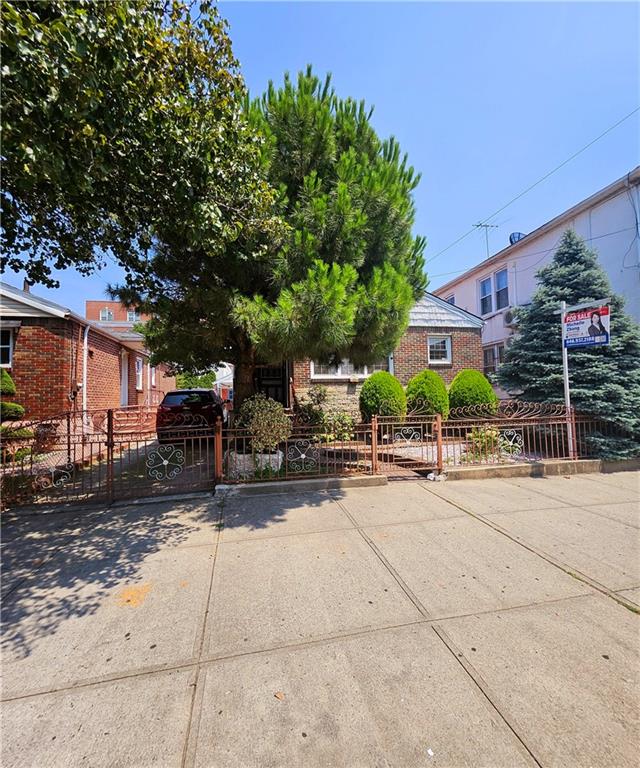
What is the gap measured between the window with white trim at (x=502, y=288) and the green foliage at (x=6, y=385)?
16945mm

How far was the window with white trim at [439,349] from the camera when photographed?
12.7m

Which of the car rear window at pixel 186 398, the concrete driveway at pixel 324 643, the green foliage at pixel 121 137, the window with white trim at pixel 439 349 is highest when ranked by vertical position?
the green foliage at pixel 121 137

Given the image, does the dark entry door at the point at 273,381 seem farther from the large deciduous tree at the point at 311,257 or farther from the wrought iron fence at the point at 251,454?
the large deciduous tree at the point at 311,257

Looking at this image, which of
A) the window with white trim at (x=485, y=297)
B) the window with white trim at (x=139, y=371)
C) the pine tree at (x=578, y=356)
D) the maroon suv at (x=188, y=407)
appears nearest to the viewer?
the pine tree at (x=578, y=356)

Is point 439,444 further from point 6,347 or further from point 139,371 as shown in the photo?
point 139,371

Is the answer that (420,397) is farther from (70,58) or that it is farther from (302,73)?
(70,58)

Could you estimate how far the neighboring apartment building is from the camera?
10594mm

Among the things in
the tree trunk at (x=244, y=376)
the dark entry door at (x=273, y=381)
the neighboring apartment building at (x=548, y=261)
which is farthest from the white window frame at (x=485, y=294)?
the tree trunk at (x=244, y=376)

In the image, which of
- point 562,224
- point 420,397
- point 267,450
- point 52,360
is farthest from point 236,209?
point 562,224

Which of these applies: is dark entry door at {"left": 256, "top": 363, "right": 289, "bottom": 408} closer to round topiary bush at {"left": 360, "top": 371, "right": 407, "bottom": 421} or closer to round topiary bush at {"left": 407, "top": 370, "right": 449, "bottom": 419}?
round topiary bush at {"left": 360, "top": 371, "right": 407, "bottom": 421}

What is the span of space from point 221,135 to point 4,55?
185cm

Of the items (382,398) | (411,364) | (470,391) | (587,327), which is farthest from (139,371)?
(587,327)

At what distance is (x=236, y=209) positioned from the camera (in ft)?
14.5

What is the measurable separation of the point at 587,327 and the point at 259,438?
6349 mm
